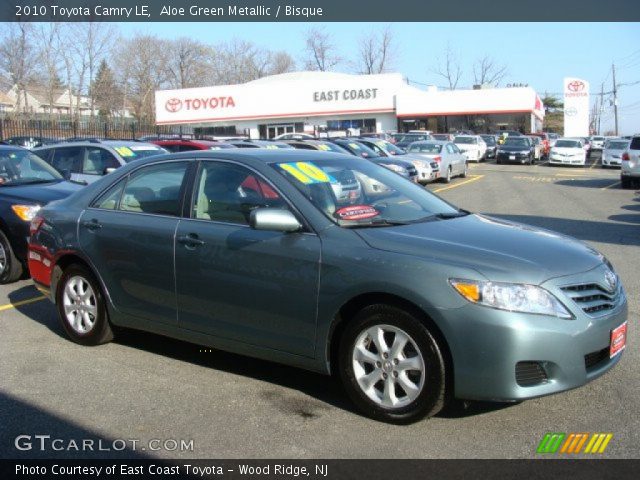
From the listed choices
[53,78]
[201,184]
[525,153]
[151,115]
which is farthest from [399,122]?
[201,184]

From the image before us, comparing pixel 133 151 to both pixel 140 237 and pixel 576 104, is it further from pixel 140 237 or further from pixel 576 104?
pixel 576 104

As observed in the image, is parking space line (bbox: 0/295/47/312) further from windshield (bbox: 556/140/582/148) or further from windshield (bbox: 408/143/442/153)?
windshield (bbox: 556/140/582/148)

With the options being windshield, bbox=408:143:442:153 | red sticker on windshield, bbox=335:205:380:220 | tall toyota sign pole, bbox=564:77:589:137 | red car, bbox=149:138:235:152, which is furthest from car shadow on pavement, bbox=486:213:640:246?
tall toyota sign pole, bbox=564:77:589:137

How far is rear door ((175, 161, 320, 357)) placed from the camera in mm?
4348

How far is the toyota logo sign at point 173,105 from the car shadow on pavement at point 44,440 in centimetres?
5538

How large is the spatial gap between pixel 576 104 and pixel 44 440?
6759 centimetres

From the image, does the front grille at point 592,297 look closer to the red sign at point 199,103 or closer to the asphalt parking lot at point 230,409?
the asphalt parking lot at point 230,409

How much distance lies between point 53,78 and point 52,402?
61955mm


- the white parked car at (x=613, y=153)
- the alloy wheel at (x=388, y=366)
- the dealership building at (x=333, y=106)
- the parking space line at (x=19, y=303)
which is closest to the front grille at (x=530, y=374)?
the alloy wheel at (x=388, y=366)

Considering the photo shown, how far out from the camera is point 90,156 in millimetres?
11867

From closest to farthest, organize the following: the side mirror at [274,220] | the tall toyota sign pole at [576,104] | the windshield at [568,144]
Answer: the side mirror at [274,220], the windshield at [568,144], the tall toyota sign pole at [576,104]

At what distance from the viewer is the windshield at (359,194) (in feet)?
15.0

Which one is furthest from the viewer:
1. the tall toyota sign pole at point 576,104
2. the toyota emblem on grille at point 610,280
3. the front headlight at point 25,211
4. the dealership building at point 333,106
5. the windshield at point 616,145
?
the tall toyota sign pole at point 576,104

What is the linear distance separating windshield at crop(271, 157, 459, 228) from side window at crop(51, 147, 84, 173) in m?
8.01
